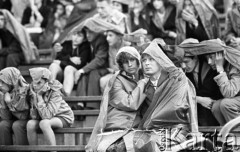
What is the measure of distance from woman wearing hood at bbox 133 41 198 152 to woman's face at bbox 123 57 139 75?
52 centimetres

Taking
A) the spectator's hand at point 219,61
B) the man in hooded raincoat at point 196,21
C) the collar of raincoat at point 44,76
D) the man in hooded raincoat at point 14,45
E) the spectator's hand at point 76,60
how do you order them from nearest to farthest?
the spectator's hand at point 219,61
the collar of raincoat at point 44,76
the man in hooded raincoat at point 196,21
the spectator's hand at point 76,60
the man in hooded raincoat at point 14,45

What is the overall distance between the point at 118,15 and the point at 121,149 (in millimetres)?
4325

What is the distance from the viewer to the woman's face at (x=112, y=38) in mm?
17375

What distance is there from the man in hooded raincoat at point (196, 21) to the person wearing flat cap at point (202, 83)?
1.12 metres

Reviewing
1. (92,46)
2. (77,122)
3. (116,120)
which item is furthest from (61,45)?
(116,120)

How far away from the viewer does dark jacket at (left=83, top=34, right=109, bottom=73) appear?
17250 millimetres

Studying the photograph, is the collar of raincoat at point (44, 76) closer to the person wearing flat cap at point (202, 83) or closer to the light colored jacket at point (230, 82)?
the person wearing flat cap at point (202, 83)

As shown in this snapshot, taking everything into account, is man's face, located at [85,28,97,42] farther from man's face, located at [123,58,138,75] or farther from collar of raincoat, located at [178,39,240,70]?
man's face, located at [123,58,138,75]

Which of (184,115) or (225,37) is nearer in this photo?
(184,115)

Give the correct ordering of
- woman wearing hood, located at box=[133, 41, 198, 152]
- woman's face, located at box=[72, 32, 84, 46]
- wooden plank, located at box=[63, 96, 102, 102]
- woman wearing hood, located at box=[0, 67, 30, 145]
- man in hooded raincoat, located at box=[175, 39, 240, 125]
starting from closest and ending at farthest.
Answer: woman wearing hood, located at box=[133, 41, 198, 152], man in hooded raincoat, located at box=[175, 39, 240, 125], woman wearing hood, located at box=[0, 67, 30, 145], wooden plank, located at box=[63, 96, 102, 102], woman's face, located at box=[72, 32, 84, 46]

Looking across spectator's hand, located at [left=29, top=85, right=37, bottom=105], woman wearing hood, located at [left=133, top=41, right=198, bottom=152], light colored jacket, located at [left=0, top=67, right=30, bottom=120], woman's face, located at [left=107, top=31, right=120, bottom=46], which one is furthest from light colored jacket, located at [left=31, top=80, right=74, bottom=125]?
Answer: woman wearing hood, located at [left=133, top=41, right=198, bottom=152]

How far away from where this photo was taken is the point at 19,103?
15.9 metres

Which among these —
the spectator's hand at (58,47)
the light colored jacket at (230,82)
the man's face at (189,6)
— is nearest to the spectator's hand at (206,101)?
the light colored jacket at (230,82)

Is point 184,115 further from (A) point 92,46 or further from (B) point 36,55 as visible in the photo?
(B) point 36,55
